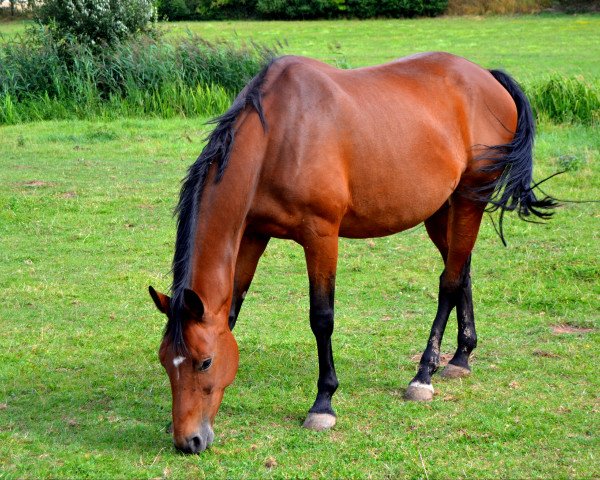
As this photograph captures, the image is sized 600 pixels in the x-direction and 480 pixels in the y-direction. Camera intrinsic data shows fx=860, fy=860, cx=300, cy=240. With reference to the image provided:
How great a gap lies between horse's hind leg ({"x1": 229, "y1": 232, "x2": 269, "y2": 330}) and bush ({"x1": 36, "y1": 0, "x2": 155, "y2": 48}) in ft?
37.0

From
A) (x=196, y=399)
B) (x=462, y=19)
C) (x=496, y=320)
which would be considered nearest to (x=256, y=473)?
(x=196, y=399)

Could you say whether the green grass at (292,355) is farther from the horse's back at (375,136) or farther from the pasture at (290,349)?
the horse's back at (375,136)

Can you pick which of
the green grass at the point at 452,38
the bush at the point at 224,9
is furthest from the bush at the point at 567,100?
the bush at the point at 224,9

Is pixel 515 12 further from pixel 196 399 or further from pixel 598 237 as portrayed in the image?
pixel 196 399

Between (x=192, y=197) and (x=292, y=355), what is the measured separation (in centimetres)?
185

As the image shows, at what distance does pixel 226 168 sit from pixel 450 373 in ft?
6.99

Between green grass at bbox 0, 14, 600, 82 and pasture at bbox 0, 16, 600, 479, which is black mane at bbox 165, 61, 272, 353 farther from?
green grass at bbox 0, 14, 600, 82

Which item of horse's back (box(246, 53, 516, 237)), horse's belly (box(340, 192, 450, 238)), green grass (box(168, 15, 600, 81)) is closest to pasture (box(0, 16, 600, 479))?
horse's belly (box(340, 192, 450, 238))

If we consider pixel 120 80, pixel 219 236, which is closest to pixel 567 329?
pixel 219 236

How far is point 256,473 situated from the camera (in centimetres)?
420

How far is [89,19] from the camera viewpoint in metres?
15.5

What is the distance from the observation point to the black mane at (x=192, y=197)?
13.8 feet

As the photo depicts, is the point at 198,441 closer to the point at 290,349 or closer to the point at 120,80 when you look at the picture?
the point at 290,349

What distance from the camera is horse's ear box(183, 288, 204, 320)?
408cm
